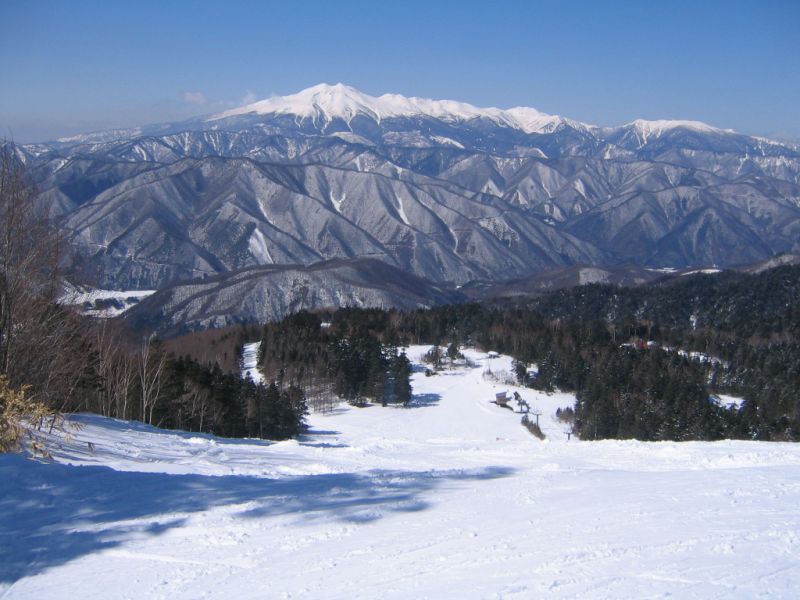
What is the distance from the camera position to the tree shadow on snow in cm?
822

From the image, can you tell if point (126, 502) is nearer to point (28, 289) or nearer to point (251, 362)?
point (28, 289)

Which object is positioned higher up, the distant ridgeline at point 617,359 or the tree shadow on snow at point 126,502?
the tree shadow on snow at point 126,502

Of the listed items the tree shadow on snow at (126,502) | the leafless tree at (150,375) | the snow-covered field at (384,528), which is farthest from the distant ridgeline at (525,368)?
the snow-covered field at (384,528)

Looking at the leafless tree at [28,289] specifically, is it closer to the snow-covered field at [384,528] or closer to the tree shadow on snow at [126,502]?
the snow-covered field at [384,528]

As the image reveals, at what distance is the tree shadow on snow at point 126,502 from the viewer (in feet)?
27.0

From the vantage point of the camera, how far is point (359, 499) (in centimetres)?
1077

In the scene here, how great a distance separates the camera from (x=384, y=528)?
934 centimetres

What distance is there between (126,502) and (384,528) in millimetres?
3642

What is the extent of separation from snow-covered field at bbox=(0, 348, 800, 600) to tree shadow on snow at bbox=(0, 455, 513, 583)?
0.10ft

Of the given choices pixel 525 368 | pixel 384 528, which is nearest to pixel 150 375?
pixel 384 528

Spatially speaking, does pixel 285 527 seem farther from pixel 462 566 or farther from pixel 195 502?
pixel 462 566

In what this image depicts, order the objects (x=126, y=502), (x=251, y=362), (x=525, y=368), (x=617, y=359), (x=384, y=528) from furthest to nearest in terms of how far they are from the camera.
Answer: (x=251, y=362) < (x=525, y=368) < (x=617, y=359) < (x=126, y=502) < (x=384, y=528)

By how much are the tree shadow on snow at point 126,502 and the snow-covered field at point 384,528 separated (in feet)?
0.10

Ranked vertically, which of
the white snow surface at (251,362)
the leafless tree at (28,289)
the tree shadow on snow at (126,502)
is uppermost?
the leafless tree at (28,289)
